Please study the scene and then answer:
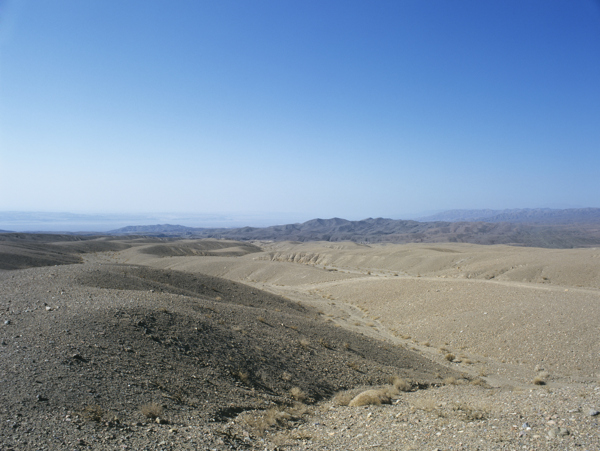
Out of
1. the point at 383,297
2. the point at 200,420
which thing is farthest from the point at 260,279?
the point at 200,420

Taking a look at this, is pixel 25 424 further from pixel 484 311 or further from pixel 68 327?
pixel 484 311

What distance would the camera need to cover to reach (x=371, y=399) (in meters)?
9.85

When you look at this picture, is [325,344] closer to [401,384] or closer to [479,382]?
[401,384]

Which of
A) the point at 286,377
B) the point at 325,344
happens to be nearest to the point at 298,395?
the point at 286,377

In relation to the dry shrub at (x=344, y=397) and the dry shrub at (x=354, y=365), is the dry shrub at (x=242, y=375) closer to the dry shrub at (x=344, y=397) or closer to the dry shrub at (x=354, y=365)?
the dry shrub at (x=344, y=397)

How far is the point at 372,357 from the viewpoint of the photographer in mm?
14898

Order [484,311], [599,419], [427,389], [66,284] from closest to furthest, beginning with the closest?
[599,419] < [427,389] < [66,284] < [484,311]

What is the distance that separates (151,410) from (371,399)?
5.70 meters

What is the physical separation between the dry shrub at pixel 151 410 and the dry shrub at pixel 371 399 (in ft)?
16.4

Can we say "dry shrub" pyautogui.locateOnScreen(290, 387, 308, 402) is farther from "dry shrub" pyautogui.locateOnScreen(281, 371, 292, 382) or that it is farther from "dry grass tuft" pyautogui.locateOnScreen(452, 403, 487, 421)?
"dry grass tuft" pyautogui.locateOnScreen(452, 403, 487, 421)

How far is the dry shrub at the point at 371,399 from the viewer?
9.73 metres

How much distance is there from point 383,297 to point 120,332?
22874mm

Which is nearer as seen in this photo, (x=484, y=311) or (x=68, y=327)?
(x=68, y=327)

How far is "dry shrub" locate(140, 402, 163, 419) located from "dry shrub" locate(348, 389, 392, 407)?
4998 mm
